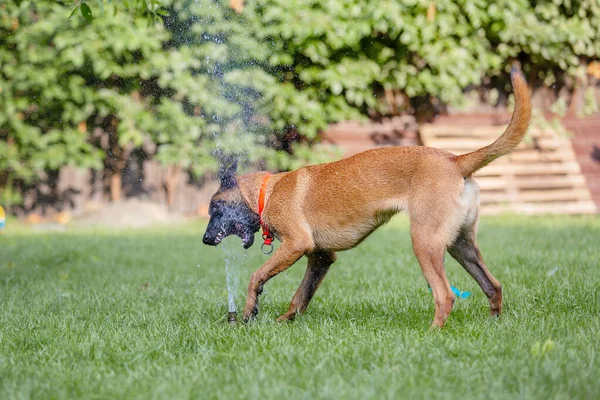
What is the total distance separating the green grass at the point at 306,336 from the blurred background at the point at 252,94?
415 cm

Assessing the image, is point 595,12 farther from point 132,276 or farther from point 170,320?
point 170,320

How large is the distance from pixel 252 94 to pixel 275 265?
6.72 metres

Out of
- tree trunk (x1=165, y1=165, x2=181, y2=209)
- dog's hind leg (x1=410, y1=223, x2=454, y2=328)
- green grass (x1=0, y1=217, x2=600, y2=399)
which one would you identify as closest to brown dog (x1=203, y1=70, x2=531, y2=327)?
dog's hind leg (x1=410, y1=223, x2=454, y2=328)

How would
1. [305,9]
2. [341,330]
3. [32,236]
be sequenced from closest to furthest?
[341,330], [32,236], [305,9]

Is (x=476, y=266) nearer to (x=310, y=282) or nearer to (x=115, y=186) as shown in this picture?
(x=310, y=282)

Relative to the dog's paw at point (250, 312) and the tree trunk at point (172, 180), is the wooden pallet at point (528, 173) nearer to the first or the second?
the tree trunk at point (172, 180)

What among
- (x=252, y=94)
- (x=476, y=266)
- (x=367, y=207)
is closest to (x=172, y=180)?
(x=252, y=94)

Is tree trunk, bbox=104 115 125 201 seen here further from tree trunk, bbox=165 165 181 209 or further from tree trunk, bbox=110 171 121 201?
tree trunk, bbox=165 165 181 209

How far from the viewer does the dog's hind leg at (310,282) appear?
3934 millimetres

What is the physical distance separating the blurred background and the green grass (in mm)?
4146

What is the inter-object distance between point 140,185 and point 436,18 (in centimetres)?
483

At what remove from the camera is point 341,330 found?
3.40 m

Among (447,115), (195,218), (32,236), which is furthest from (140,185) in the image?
(447,115)

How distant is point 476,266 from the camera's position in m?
3.79
